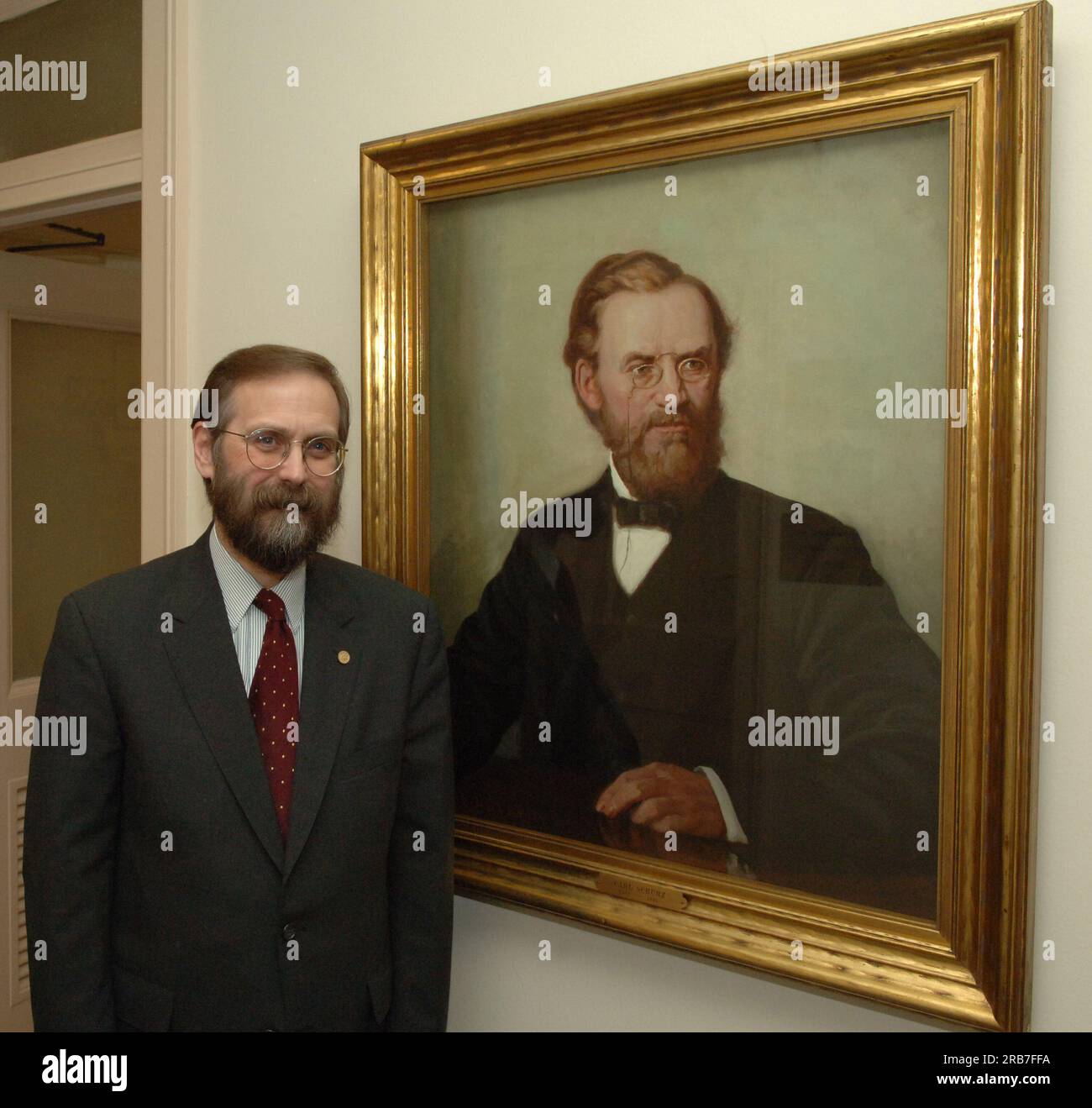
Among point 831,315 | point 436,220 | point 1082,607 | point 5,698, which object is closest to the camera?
point 1082,607

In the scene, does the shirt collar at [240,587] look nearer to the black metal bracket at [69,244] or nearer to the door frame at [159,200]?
the door frame at [159,200]

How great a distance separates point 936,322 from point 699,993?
3.94 ft

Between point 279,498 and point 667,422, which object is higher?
point 667,422

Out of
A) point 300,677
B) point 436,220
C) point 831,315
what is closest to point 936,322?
point 831,315

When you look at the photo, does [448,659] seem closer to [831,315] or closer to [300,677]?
[300,677]

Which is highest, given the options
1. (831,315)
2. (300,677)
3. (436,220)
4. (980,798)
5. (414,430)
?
(436,220)

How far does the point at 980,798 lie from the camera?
4.72ft

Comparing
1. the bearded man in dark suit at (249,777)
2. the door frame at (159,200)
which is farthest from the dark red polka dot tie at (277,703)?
the door frame at (159,200)

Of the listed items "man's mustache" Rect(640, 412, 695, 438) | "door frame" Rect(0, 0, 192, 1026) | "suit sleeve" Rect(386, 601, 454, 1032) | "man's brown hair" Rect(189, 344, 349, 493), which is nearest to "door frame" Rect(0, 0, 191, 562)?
"door frame" Rect(0, 0, 192, 1026)

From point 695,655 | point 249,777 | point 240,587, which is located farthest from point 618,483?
point 249,777

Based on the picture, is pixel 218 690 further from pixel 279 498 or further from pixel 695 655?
pixel 695 655

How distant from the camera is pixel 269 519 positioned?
1672mm

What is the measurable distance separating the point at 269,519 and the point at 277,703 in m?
0.31

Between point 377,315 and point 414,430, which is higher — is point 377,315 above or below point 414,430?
above
